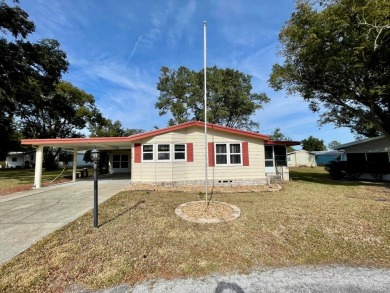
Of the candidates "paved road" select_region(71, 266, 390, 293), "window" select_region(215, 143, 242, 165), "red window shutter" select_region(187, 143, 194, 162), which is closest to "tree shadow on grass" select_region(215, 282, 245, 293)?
"paved road" select_region(71, 266, 390, 293)

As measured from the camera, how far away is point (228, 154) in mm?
12938

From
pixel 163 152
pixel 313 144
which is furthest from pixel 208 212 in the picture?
pixel 313 144

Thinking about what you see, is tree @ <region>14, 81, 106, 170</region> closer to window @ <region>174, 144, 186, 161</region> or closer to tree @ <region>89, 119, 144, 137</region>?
tree @ <region>89, 119, 144, 137</region>

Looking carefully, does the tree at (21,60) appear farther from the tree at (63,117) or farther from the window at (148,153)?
the window at (148,153)

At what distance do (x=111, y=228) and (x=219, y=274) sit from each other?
10.3ft

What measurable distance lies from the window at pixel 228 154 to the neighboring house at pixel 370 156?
417 inches

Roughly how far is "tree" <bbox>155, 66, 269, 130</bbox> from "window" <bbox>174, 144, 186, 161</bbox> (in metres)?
16.4

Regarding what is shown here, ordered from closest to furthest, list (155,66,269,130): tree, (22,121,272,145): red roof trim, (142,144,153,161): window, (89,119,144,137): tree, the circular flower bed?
the circular flower bed < (22,121,272,145): red roof trim < (142,144,153,161): window < (155,66,269,130): tree < (89,119,144,137): tree

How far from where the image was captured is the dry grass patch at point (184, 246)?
354cm

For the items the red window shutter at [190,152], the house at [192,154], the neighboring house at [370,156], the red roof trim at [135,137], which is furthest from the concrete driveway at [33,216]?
the neighboring house at [370,156]

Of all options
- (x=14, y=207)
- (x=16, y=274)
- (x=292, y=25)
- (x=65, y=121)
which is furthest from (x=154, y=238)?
(x=65, y=121)

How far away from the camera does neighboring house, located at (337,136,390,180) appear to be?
50.1 ft

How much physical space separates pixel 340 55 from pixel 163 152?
1060 cm

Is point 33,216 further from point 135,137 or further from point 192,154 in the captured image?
point 192,154
